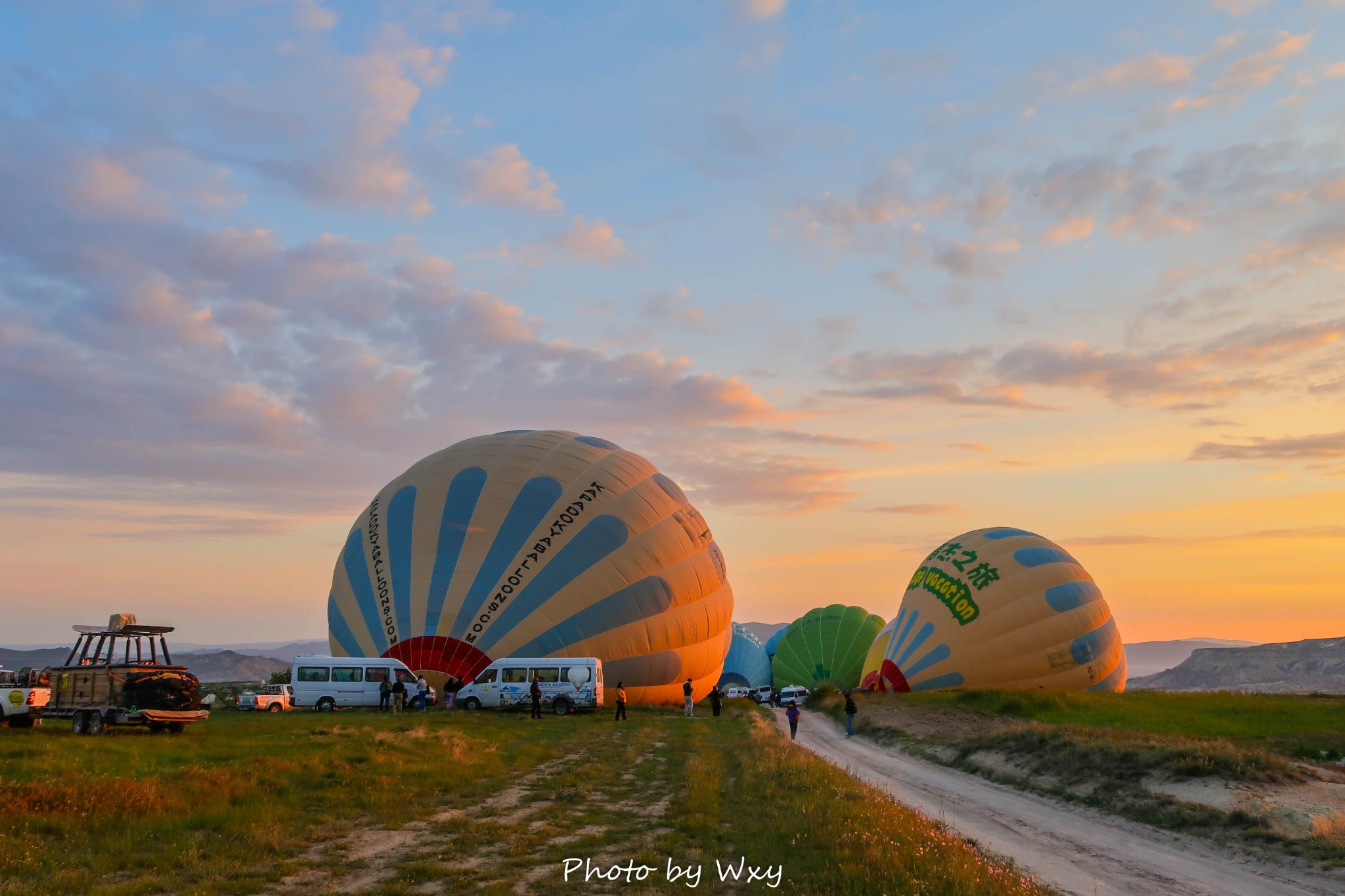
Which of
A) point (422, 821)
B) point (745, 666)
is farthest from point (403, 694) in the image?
point (745, 666)

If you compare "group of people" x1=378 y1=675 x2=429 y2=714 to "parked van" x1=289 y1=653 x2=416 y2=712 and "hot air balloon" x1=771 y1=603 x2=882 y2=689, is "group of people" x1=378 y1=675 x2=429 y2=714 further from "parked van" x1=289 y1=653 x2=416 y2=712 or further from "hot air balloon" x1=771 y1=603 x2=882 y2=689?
"hot air balloon" x1=771 y1=603 x2=882 y2=689

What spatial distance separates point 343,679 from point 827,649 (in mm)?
35399

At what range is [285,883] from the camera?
855 centimetres

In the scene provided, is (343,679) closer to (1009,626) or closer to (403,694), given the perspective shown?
(403,694)

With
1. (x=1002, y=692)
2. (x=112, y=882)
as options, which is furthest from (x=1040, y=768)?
(x=112, y=882)

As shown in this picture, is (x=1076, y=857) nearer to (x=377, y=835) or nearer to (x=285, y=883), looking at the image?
(x=377, y=835)

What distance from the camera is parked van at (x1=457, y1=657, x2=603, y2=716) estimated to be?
92.5 feet

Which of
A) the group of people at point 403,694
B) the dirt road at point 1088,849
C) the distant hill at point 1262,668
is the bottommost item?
the distant hill at point 1262,668

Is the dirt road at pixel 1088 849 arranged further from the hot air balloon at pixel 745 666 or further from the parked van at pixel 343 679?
the hot air balloon at pixel 745 666

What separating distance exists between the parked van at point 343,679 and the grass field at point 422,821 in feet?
32.4

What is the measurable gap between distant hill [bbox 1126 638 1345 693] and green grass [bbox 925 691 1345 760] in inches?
2977

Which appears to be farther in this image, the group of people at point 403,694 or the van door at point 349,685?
the van door at point 349,685

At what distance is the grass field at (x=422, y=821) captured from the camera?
8.52m

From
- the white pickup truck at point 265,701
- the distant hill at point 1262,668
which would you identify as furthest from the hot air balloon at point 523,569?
the distant hill at point 1262,668
